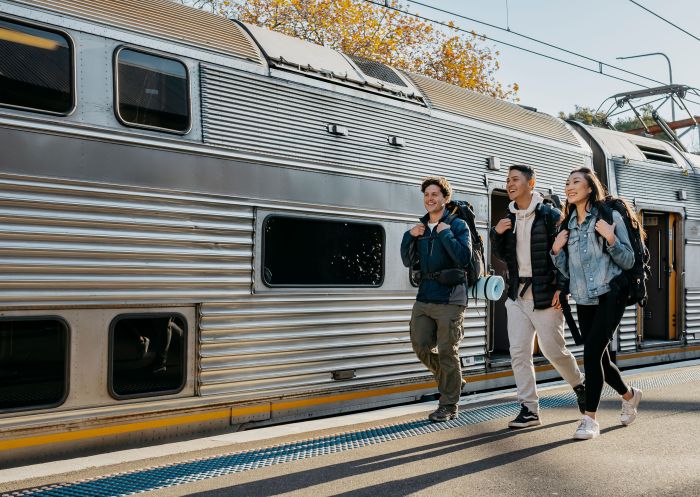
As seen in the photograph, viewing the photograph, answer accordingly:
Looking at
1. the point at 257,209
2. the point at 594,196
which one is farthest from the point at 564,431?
the point at 257,209

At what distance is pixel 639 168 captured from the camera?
9.76m

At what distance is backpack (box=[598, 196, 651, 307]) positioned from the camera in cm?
539

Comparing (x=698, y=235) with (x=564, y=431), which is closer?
(x=564, y=431)

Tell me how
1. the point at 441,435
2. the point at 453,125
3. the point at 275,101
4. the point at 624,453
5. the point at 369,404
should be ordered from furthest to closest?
the point at 453,125 < the point at 369,404 < the point at 275,101 < the point at 441,435 < the point at 624,453

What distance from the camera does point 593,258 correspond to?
17.9ft

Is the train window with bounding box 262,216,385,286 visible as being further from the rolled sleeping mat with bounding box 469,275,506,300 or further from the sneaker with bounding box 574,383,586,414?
the sneaker with bounding box 574,383,586,414

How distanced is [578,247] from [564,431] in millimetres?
1333

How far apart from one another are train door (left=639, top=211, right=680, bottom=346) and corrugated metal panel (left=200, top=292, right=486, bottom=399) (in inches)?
189

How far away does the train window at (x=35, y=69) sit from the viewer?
4.50 m

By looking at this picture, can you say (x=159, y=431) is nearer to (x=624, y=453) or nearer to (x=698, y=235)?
(x=624, y=453)

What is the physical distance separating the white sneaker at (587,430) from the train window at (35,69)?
12.9ft

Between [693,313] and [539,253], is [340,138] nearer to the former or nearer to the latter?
[539,253]

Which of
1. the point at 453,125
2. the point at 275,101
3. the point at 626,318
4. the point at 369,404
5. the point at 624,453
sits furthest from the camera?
the point at 626,318

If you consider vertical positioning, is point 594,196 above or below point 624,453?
above
